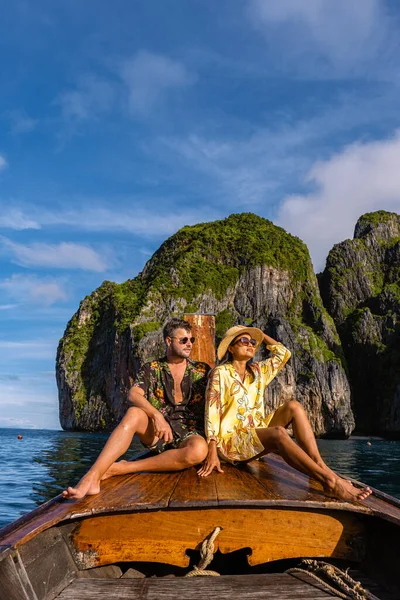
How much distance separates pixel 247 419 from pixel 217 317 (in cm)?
5468

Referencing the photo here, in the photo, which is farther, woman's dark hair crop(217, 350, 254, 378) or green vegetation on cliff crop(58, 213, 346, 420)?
green vegetation on cliff crop(58, 213, 346, 420)

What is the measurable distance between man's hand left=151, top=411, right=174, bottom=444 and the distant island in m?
45.1

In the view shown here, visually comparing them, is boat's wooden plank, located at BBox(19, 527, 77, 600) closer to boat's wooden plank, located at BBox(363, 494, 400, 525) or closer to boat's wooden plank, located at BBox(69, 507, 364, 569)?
boat's wooden plank, located at BBox(69, 507, 364, 569)

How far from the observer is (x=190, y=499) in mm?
2857

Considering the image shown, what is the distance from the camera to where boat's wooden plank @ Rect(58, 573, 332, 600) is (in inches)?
92.5

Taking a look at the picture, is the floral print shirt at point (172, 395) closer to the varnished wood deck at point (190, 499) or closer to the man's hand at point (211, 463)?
the man's hand at point (211, 463)

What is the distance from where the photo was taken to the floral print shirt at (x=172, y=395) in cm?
427

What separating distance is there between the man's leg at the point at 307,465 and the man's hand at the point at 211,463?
354 mm

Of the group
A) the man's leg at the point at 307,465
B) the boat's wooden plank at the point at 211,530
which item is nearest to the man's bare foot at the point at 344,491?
the man's leg at the point at 307,465

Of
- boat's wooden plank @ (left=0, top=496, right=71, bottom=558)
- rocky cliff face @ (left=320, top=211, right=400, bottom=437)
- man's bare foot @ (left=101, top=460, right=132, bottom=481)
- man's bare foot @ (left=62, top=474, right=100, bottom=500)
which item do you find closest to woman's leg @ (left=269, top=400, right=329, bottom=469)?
man's bare foot @ (left=101, top=460, right=132, bottom=481)

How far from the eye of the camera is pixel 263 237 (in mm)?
67812

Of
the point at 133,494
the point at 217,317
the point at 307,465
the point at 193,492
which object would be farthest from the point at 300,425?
the point at 217,317

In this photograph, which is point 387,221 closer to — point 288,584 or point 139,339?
point 139,339

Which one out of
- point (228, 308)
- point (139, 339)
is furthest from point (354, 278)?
point (139, 339)
